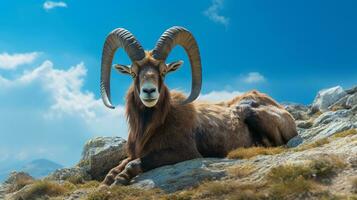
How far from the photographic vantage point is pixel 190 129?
16.4m

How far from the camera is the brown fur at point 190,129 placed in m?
15.3

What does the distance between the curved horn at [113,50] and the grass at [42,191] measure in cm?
323

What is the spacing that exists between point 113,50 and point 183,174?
20.0ft

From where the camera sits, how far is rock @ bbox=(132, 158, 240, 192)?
1298cm

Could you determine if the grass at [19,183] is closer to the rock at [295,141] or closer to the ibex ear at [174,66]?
the ibex ear at [174,66]

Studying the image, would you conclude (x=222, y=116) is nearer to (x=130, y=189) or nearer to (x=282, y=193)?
(x=130, y=189)

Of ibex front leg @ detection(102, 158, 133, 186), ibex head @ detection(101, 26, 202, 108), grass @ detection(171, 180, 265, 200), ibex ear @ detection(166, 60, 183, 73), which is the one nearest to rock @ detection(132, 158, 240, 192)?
grass @ detection(171, 180, 265, 200)

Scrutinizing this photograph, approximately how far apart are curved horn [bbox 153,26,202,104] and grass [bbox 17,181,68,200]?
14.8ft

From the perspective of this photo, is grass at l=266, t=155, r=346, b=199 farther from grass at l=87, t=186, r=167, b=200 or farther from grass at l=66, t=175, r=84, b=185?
grass at l=66, t=175, r=84, b=185

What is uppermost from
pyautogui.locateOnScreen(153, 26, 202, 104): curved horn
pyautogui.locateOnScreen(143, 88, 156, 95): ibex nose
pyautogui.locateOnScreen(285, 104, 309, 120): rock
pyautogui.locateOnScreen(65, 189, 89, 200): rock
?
pyautogui.locateOnScreen(285, 104, 309, 120): rock

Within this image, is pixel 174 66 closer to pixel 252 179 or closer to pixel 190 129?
pixel 190 129

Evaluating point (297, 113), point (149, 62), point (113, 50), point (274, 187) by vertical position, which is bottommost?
point (274, 187)

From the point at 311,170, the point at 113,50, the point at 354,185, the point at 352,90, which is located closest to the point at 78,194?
the point at 113,50

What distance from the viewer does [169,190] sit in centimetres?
1280
